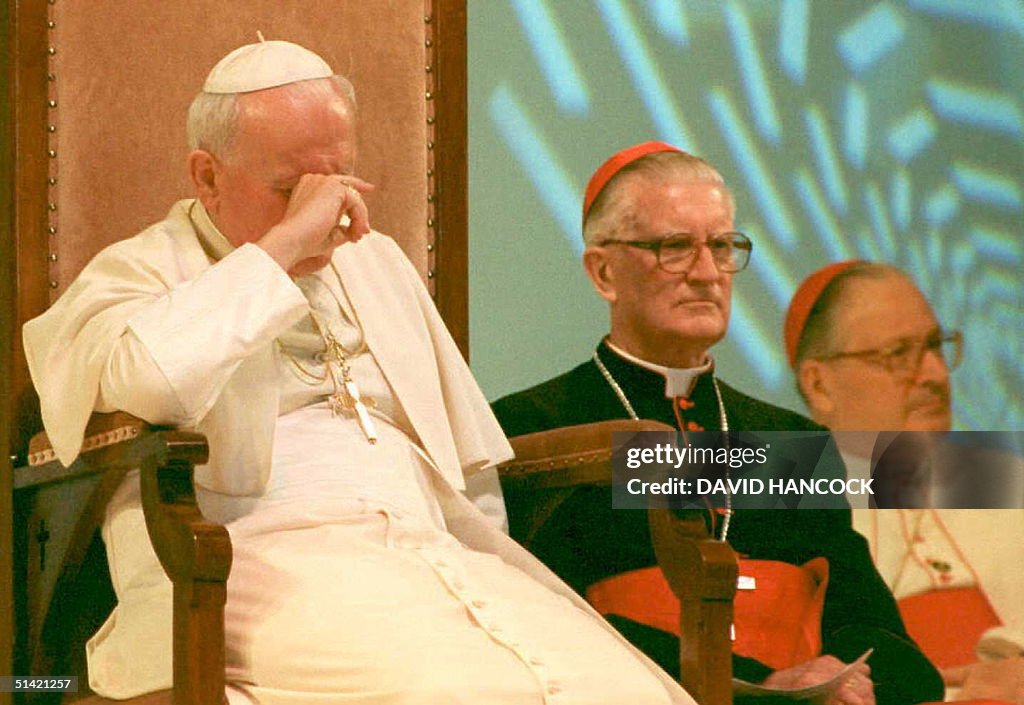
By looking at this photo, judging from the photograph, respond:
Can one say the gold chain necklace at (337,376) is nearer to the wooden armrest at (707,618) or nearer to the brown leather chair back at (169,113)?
the brown leather chair back at (169,113)

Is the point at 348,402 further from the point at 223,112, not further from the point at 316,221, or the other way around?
the point at 223,112

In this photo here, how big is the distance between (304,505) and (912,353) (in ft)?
8.68

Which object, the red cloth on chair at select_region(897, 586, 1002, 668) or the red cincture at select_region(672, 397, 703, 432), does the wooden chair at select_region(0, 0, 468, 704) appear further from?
the red cloth on chair at select_region(897, 586, 1002, 668)

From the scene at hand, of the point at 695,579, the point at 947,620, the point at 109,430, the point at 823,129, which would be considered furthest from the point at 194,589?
the point at 823,129

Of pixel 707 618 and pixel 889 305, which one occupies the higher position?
pixel 889 305

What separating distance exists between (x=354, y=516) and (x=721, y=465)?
1264 mm

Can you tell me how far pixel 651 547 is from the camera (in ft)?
11.8

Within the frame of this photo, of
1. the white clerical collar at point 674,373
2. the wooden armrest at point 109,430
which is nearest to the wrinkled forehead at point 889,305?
the white clerical collar at point 674,373

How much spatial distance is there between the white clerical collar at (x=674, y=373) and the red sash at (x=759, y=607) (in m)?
0.51

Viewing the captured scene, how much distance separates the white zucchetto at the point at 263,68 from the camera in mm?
3104

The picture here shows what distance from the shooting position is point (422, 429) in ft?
10.4

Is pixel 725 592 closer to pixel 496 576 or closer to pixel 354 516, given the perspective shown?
pixel 496 576

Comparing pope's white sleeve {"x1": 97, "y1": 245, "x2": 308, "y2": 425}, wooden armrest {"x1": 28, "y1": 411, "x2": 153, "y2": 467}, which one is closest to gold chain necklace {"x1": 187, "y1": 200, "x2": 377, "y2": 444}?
pope's white sleeve {"x1": 97, "y1": 245, "x2": 308, "y2": 425}

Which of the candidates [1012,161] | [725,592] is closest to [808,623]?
[725,592]
